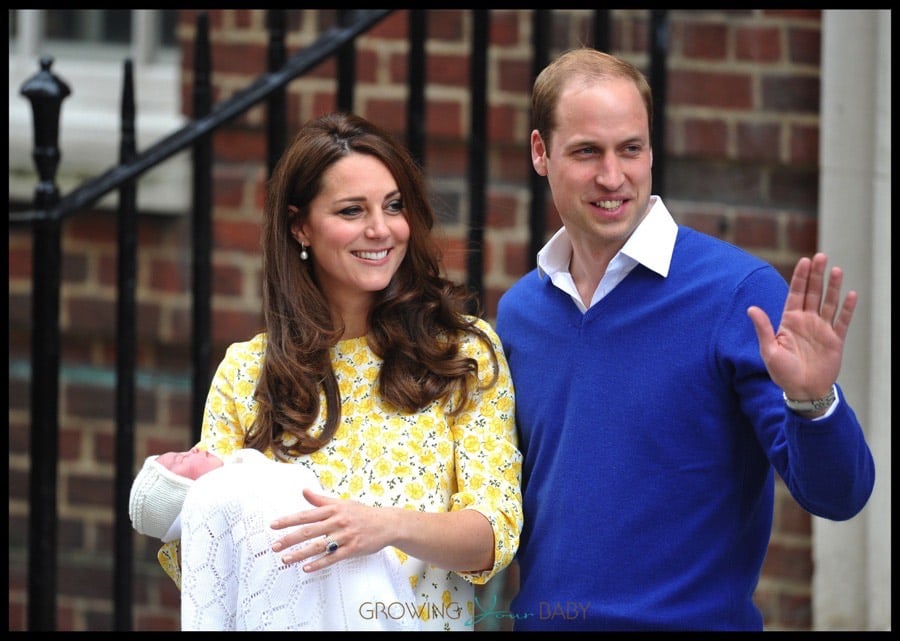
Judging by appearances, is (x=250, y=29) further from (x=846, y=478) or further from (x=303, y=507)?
(x=846, y=478)

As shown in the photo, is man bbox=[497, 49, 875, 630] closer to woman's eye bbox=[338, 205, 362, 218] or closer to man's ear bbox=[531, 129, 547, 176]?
man's ear bbox=[531, 129, 547, 176]

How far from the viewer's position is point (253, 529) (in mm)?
2285

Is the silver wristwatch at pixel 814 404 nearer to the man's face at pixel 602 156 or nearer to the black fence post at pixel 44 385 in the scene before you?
the man's face at pixel 602 156

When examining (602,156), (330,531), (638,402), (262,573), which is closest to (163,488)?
(262,573)

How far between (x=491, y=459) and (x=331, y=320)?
1.29 feet

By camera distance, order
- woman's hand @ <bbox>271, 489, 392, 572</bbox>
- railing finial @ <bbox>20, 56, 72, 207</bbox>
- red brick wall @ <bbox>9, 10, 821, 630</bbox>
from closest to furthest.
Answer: woman's hand @ <bbox>271, 489, 392, 572</bbox> < railing finial @ <bbox>20, 56, 72, 207</bbox> < red brick wall @ <bbox>9, 10, 821, 630</bbox>

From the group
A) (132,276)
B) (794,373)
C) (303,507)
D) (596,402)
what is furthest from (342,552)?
(132,276)

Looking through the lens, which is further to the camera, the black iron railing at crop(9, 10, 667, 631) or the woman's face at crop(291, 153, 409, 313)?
the black iron railing at crop(9, 10, 667, 631)

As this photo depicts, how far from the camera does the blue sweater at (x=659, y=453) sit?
232cm

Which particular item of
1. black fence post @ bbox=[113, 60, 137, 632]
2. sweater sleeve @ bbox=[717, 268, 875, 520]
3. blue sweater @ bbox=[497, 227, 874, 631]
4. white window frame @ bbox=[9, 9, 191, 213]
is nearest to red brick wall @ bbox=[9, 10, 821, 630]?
white window frame @ bbox=[9, 9, 191, 213]

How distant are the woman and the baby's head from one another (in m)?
0.07

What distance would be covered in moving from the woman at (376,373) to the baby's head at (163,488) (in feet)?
0.22

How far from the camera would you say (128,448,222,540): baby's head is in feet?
7.88

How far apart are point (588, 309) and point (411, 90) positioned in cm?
112
